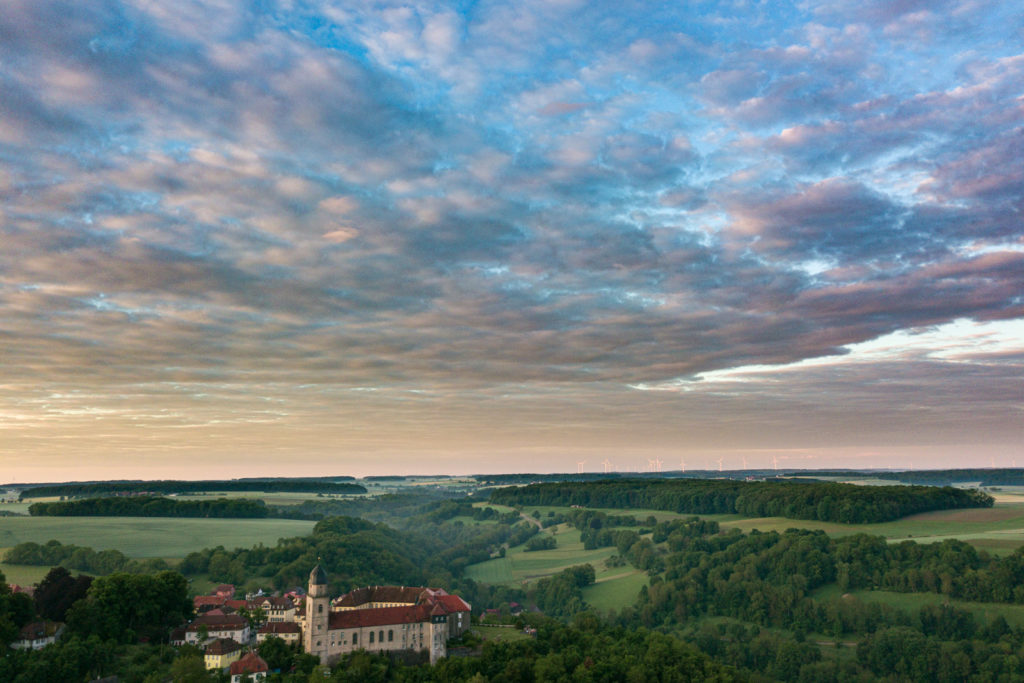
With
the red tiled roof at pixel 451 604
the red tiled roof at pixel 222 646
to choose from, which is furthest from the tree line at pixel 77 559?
the red tiled roof at pixel 451 604

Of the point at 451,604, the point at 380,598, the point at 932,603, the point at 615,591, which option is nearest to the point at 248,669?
the point at 380,598

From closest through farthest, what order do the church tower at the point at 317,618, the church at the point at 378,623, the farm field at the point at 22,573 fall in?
the church tower at the point at 317,618, the church at the point at 378,623, the farm field at the point at 22,573

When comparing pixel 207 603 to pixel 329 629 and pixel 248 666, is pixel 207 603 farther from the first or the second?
pixel 248 666

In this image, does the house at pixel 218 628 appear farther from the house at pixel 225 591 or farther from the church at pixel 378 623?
the house at pixel 225 591

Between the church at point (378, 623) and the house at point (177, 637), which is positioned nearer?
the church at point (378, 623)

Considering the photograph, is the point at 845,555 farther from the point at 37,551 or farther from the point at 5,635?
the point at 37,551

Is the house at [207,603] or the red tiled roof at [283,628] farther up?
the red tiled roof at [283,628]

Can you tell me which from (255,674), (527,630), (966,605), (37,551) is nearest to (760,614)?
(966,605)

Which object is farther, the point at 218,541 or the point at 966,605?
the point at 218,541
